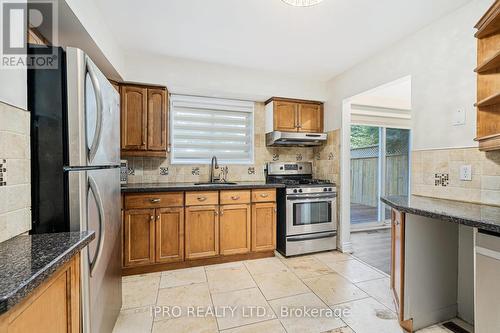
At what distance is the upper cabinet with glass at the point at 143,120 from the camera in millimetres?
Result: 2785

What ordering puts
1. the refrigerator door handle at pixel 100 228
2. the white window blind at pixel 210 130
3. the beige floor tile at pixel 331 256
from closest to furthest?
1. the refrigerator door handle at pixel 100 228
2. the beige floor tile at pixel 331 256
3. the white window blind at pixel 210 130

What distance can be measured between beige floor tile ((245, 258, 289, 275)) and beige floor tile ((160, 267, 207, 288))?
549 mm

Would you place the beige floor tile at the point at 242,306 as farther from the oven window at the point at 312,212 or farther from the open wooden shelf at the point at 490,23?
the open wooden shelf at the point at 490,23

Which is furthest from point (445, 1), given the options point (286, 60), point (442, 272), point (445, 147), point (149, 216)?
point (149, 216)

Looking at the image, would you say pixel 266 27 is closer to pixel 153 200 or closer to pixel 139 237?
pixel 153 200

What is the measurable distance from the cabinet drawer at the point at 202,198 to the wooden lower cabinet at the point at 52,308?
1653 mm

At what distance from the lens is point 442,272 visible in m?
1.82

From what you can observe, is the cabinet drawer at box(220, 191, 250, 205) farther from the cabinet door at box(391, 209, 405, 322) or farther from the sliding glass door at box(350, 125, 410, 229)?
the sliding glass door at box(350, 125, 410, 229)

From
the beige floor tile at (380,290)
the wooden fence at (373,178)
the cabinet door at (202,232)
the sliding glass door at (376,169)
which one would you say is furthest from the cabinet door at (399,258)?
the wooden fence at (373,178)

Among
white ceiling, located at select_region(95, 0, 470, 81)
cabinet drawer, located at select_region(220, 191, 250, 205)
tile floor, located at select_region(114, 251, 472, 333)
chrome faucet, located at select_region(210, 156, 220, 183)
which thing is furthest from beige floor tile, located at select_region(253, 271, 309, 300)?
white ceiling, located at select_region(95, 0, 470, 81)

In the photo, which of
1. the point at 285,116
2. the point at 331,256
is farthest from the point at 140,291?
A: the point at 285,116

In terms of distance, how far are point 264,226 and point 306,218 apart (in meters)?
0.58

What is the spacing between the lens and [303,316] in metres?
1.89

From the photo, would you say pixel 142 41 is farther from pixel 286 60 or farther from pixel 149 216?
pixel 149 216
